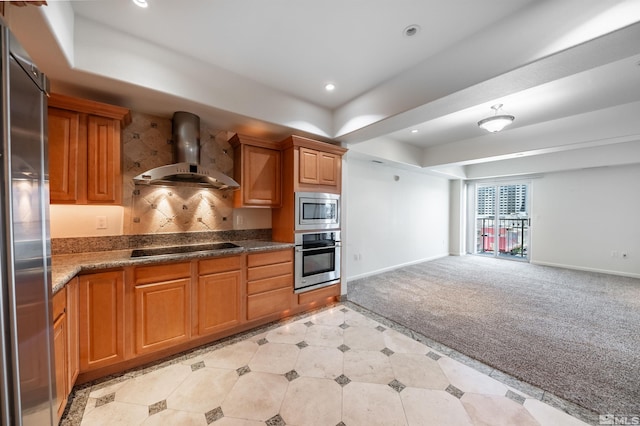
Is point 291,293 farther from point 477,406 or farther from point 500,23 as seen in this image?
point 500,23

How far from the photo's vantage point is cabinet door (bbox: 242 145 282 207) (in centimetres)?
285

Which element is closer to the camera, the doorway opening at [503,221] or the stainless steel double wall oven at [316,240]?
the stainless steel double wall oven at [316,240]

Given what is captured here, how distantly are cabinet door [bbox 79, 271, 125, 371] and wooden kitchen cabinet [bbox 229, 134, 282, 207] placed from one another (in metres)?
1.40

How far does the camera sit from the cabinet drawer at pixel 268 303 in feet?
8.54

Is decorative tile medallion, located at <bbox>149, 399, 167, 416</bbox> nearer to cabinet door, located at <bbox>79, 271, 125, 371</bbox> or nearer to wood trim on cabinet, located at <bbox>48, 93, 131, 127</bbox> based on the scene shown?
cabinet door, located at <bbox>79, 271, 125, 371</bbox>

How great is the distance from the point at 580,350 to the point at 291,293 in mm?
3010

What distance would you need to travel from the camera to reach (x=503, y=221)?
6.62 m

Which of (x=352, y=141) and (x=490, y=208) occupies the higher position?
(x=352, y=141)

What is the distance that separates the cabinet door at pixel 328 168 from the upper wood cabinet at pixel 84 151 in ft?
6.86

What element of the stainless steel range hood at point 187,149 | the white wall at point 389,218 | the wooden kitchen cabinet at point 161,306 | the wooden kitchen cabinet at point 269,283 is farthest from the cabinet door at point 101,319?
the white wall at point 389,218

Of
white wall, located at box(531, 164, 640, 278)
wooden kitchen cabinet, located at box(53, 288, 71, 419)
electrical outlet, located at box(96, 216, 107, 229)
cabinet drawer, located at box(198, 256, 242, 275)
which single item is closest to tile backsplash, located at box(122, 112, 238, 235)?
electrical outlet, located at box(96, 216, 107, 229)

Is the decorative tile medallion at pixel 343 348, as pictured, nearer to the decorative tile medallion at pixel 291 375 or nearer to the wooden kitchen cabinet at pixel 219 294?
the decorative tile medallion at pixel 291 375

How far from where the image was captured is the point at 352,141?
3465 millimetres

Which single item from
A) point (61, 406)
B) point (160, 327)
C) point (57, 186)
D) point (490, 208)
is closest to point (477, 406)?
point (160, 327)
